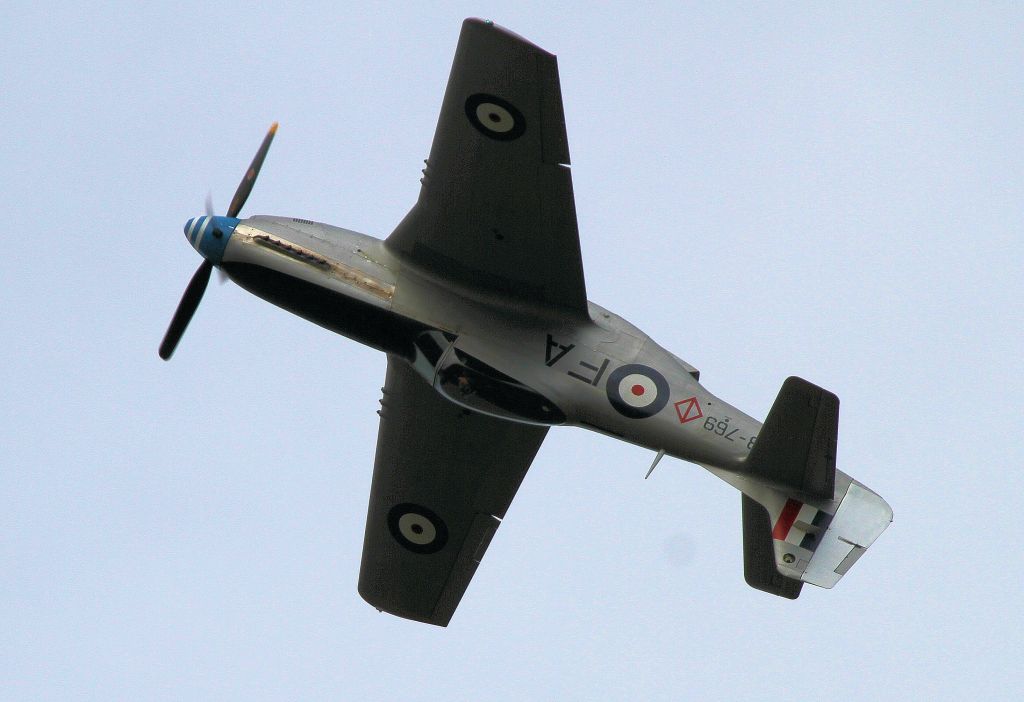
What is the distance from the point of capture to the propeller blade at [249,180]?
75.0ft

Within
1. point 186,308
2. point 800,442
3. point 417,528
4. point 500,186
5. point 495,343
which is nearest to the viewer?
point 800,442

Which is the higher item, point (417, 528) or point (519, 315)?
point (519, 315)

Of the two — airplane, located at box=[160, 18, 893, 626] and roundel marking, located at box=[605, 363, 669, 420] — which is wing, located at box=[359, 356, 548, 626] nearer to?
airplane, located at box=[160, 18, 893, 626]

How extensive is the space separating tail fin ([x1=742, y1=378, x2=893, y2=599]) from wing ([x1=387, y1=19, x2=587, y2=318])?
3.50m

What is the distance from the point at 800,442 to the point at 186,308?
30.8 feet

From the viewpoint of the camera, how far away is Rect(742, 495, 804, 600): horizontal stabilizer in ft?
67.4

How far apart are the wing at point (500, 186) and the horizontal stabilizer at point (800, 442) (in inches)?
132

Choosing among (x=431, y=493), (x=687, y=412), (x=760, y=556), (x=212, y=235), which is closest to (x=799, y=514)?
(x=760, y=556)

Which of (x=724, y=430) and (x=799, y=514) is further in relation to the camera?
(x=724, y=430)

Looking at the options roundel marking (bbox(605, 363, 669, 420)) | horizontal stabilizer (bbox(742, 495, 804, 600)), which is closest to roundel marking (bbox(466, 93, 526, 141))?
roundel marking (bbox(605, 363, 669, 420))

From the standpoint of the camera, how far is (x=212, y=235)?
72.5 ft

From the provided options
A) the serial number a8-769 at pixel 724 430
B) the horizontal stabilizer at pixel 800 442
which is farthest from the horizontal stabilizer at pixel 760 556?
the serial number a8-769 at pixel 724 430

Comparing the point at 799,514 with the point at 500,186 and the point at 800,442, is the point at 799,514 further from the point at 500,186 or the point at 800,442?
the point at 500,186

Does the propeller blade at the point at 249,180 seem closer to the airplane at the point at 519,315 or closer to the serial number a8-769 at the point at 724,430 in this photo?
the airplane at the point at 519,315
